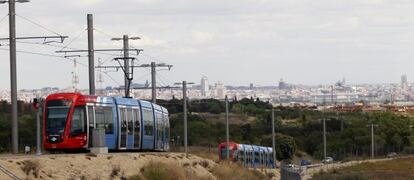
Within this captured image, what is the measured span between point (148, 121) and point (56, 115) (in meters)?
8.94

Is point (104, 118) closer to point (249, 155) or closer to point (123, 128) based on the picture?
point (123, 128)

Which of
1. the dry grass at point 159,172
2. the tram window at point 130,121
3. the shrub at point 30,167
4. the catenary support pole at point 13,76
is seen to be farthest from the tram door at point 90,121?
the shrub at point 30,167

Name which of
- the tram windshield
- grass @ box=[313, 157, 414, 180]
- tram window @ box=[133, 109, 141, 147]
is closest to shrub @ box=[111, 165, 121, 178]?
the tram windshield

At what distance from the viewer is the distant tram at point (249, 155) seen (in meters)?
77.3

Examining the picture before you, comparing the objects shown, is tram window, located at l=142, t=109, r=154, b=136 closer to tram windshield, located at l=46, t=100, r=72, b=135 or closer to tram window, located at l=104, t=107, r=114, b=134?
tram window, located at l=104, t=107, r=114, b=134

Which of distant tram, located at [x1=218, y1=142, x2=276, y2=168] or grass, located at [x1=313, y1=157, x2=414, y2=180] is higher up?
distant tram, located at [x1=218, y1=142, x2=276, y2=168]

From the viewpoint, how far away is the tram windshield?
4600cm

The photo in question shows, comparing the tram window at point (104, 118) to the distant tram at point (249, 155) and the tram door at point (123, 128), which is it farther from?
the distant tram at point (249, 155)

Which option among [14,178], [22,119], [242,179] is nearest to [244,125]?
[22,119]

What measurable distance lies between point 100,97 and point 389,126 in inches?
4636

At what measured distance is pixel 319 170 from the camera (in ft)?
314

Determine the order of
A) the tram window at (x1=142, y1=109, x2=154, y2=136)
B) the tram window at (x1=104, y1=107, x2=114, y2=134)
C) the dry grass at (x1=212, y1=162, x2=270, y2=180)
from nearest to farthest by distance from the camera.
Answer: the tram window at (x1=104, y1=107, x2=114, y2=134), the tram window at (x1=142, y1=109, x2=154, y2=136), the dry grass at (x1=212, y1=162, x2=270, y2=180)

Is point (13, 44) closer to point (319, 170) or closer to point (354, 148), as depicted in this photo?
point (319, 170)

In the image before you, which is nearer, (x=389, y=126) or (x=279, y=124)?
(x=389, y=126)
